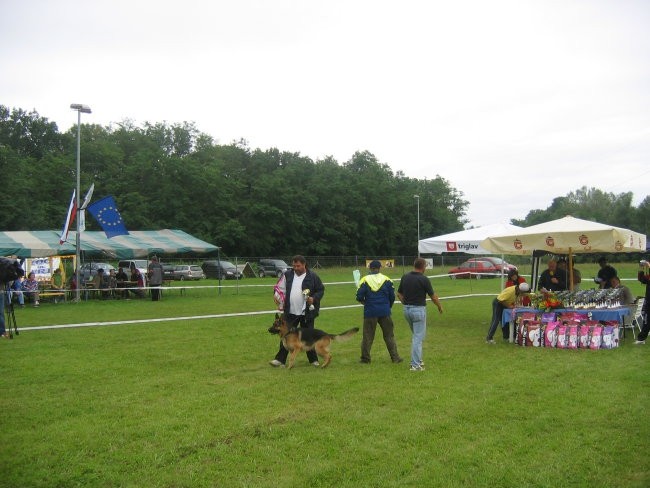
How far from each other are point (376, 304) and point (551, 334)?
12.7 ft

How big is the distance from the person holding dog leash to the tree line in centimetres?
4551

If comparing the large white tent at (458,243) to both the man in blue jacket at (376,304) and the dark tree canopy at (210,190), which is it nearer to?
the man in blue jacket at (376,304)

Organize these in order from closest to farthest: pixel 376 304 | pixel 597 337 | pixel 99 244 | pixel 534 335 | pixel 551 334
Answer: pixel 376 304
pixel 597 337
pixel 551 334
pixel 534 335
pixel 99 244

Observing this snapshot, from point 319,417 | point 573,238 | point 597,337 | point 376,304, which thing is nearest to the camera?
point 319,417

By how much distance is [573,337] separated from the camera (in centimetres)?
1055

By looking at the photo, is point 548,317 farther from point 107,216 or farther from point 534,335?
point 107,216

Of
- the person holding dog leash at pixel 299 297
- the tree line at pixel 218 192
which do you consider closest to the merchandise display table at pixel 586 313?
the person holding dog leash at pixel 299 297

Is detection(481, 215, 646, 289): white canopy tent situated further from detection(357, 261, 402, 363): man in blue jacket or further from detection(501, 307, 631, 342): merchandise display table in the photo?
detection(357, 261, 402, 363): man in blue jacket

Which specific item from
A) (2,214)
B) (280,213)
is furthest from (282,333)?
(280,213)

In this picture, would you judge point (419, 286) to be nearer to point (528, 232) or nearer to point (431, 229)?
point (528, 232)

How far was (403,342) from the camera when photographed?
11492 mm

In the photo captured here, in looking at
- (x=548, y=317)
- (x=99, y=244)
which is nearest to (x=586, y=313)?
(x=548, y=317)

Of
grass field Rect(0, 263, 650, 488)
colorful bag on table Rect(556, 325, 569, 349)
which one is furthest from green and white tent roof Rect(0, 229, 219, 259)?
colorful bag on table Rect(556, 325, 569, 349)

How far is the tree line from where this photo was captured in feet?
179
